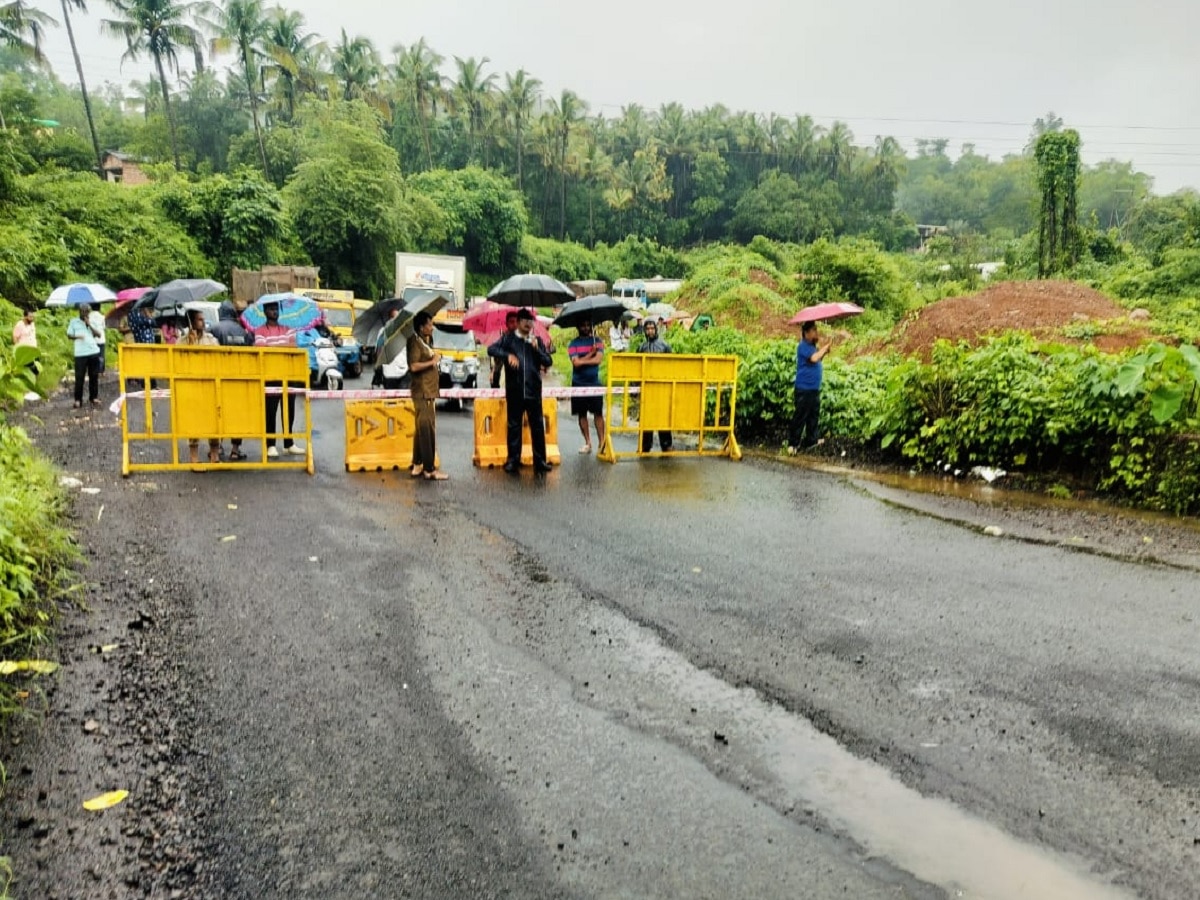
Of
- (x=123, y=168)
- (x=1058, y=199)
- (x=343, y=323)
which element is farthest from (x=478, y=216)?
(x=343, y=323)

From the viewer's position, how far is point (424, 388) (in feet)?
32.5

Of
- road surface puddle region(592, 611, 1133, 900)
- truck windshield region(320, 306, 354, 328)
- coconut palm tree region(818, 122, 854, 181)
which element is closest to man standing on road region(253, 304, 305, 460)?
road surface puddle region(592, 611, 1133, 900)

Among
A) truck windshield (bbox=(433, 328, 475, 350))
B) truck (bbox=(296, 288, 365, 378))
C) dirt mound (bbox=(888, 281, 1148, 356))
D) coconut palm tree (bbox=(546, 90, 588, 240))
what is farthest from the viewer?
coconut palm tree (bbox=(546, 90, 588, 240))

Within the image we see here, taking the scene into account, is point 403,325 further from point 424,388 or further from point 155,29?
point 155,29

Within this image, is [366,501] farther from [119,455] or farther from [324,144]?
[324,144]

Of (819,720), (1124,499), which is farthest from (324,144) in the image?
(819,720)

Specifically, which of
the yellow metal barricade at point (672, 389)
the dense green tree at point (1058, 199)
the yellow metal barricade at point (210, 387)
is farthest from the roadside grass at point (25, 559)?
the dense green tree at point (1058, 199)

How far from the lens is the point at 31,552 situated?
5.76 metres

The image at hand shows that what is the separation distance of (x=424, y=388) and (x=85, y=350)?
320 inches

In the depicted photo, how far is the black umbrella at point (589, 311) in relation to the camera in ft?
37.2

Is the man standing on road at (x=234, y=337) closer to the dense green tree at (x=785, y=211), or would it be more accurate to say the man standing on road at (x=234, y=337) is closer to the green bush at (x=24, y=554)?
the green bush at (x=24, y=554)

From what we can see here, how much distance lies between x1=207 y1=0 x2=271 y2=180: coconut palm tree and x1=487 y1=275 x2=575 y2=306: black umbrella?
44.9 m

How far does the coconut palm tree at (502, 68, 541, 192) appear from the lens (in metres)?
73.9

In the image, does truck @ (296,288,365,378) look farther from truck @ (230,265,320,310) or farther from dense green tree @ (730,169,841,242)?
dense green tree @ (730,169,841,242)
